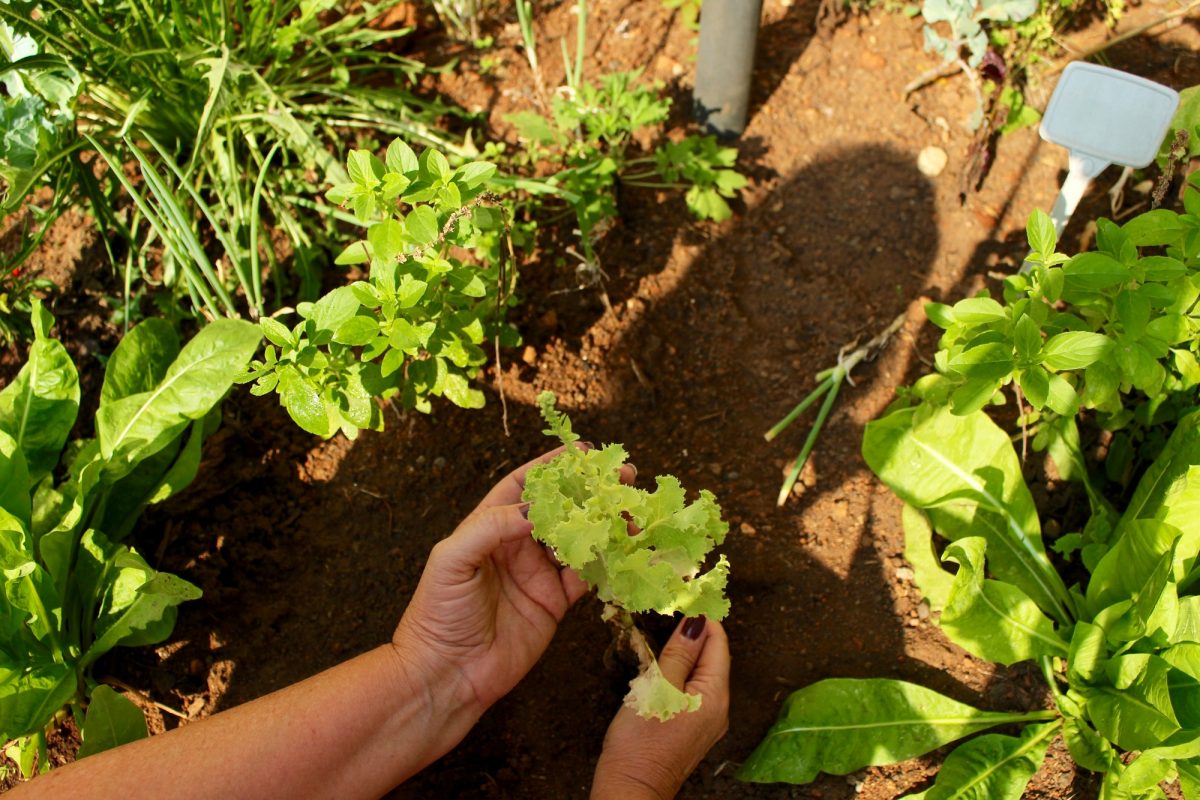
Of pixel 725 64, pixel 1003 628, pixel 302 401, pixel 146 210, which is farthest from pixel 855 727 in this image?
pixel 146 210

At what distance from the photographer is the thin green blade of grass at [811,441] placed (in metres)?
2.36

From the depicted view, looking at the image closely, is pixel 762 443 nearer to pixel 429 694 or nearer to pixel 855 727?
pixel 855 727

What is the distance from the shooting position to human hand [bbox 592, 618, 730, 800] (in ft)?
6.22

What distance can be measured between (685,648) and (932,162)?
1660 mm

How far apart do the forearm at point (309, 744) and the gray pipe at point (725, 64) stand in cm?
178

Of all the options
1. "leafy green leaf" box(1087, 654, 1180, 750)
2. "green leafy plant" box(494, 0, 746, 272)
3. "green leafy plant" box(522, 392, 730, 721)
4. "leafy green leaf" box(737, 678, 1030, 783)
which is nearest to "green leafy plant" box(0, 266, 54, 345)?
"green leafy plant" box(494, 0, 746, 272)

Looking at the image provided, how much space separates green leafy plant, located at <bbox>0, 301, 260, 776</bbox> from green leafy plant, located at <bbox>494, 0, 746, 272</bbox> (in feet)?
3.06

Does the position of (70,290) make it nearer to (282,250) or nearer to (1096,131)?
(282,250)

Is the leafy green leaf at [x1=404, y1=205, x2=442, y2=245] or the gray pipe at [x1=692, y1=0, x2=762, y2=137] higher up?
the gray pipe at [x1=692, y1=0, x2=762, y2=137]

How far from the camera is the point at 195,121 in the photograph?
255 cm

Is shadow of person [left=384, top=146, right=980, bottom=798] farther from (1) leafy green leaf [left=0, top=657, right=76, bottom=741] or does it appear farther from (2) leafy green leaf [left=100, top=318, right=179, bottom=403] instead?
(1) leafy green leaf [left=0, top=657, right=76, bottom=741]

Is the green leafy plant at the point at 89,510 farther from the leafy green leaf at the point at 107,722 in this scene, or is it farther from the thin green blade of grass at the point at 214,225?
the thin green blade of grass at the point at 214,225

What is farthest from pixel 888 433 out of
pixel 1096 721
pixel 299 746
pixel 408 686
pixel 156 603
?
pixel 156 603

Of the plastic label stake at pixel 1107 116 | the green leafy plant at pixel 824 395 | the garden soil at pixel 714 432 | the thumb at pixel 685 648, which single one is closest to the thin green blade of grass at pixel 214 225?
the garden soil at pixel 714 432
